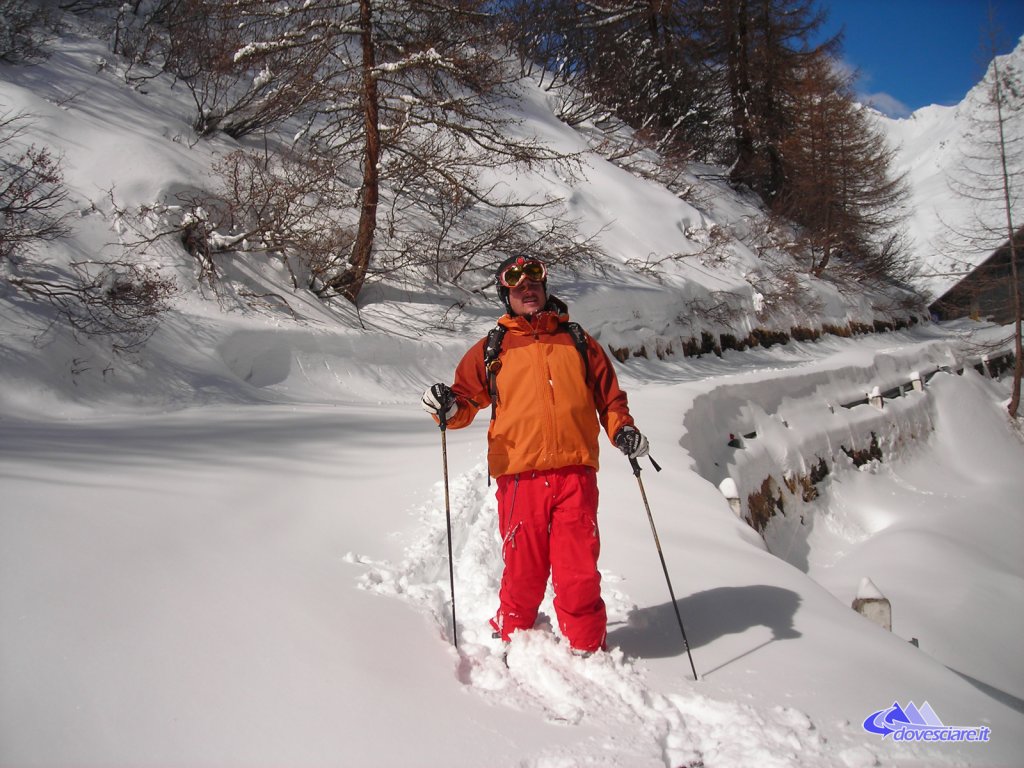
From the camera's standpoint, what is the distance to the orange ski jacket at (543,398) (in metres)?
2.71

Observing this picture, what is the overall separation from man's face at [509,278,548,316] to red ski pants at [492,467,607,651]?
714 mm

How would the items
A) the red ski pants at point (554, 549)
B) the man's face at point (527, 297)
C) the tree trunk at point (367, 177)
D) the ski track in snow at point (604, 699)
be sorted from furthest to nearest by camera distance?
the tree trunk at point (367, 177) < the man's face at point (527, 297) < the red ski pants at point (554, 549) < the ski track in snow at point (604, 699)

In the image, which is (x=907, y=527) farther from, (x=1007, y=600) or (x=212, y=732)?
(x=212, y=732)

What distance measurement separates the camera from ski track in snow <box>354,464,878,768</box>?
2014 millimetres

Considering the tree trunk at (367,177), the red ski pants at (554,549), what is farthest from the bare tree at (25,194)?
the red ski pants at (554,549)

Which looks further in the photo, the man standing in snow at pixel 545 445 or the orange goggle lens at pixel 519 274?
the orange goggle lens at pixel 519 274

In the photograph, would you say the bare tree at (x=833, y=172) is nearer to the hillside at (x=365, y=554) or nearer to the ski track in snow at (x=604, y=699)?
the hillside at (x=365, y=554)

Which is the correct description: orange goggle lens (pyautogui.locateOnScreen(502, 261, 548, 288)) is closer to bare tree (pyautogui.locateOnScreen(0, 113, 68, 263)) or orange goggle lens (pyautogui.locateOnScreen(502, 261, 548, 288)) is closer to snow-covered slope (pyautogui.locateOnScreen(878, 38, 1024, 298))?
bare tree (pyautogui.locateOnScreen(0, 113, 68, 263))

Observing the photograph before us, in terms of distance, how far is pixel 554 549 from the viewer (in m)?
2.70

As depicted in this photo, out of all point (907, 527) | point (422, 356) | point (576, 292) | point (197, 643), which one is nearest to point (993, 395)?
point (907, 527)

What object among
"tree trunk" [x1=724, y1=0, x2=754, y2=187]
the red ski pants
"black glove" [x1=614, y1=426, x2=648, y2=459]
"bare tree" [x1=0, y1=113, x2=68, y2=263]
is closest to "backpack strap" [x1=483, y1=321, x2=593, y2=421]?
"black glove" [x1=614, y1=426, x2=648, y2=459]

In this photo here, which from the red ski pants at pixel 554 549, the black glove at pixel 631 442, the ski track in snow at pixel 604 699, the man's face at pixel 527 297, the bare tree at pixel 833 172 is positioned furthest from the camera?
the bare tree at pixel 833 172

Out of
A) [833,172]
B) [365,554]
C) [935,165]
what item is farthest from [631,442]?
[935,165]

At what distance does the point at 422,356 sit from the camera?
9047mm
